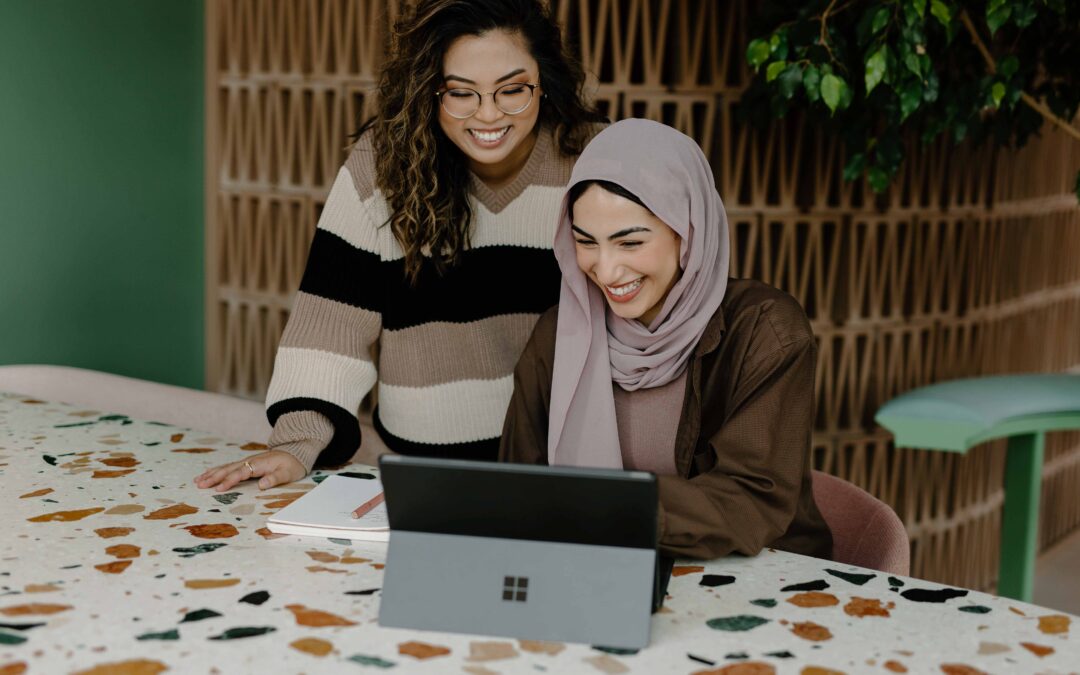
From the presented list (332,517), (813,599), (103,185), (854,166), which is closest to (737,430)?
(813,599)

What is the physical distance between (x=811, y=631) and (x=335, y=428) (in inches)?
36.6

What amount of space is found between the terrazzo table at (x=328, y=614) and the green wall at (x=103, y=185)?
1.46 meters

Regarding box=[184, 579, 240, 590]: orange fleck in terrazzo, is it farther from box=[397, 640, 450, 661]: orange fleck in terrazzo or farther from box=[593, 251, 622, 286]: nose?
box=[593, 251, 622, 286]: nose

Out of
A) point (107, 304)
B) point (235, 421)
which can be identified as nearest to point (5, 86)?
point (107, 304)

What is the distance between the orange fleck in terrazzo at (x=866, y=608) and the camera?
120 centimetres

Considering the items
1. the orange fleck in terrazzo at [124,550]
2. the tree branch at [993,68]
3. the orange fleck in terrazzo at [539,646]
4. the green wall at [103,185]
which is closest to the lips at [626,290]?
the orange fleck in terrazzo at [539,646]

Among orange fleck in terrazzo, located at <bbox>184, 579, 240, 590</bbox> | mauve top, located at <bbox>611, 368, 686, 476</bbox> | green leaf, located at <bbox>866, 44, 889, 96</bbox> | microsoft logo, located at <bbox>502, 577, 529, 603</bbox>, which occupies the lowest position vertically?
orange fleck in terrazzo, located at <bbox>184, 579, 240, 590</bbox>

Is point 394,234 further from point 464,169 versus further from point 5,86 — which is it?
point 5,86

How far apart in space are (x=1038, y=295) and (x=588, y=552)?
330 centimetres

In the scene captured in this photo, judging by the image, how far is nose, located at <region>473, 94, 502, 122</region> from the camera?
178 centimetres

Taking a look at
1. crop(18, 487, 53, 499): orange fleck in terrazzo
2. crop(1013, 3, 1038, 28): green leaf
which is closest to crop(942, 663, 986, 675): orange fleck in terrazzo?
crop(18, 487, 53, 499): orange fleck in terrazzo

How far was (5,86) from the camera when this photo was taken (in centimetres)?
267

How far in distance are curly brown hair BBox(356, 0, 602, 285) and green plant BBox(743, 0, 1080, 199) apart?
0.62 metres

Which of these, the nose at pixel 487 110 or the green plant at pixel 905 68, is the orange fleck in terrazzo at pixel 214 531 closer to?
the nose at pixel 487 110
